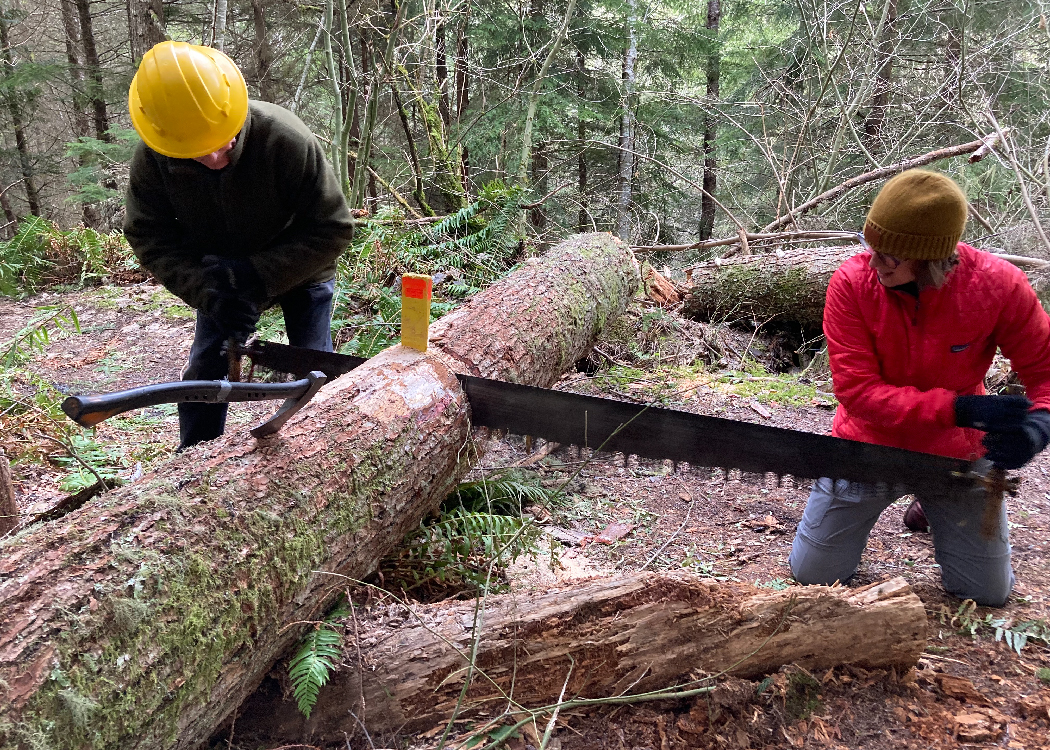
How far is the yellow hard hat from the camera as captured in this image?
2525mm

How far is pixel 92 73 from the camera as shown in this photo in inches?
398

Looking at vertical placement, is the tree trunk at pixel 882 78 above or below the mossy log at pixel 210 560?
above

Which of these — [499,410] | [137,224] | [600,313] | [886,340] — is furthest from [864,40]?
[137,224]

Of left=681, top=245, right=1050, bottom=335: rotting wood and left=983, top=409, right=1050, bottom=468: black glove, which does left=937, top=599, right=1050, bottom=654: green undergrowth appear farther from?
left=681, top=245, right=1050, bottom=335: rotting wood

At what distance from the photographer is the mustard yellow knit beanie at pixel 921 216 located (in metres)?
2.27

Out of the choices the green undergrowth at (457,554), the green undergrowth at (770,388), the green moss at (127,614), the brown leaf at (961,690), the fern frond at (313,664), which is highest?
the green moss at (127,614)

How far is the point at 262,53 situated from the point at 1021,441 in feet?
34.7

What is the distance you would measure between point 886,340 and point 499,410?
171 centimetres

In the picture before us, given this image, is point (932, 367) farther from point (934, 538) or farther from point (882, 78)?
point (882, 78)

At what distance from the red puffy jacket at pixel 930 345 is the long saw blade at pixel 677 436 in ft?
0.48

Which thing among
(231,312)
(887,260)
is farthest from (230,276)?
(887,260)

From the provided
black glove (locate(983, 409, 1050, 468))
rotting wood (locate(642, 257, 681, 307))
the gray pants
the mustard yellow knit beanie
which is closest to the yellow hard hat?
the mustard yellow knit beanie

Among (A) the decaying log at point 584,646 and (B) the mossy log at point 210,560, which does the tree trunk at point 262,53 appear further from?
(A) the decaying log at point 584,646

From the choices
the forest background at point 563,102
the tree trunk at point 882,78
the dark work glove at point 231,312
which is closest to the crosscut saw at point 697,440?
the dark work glove at point 231,312
